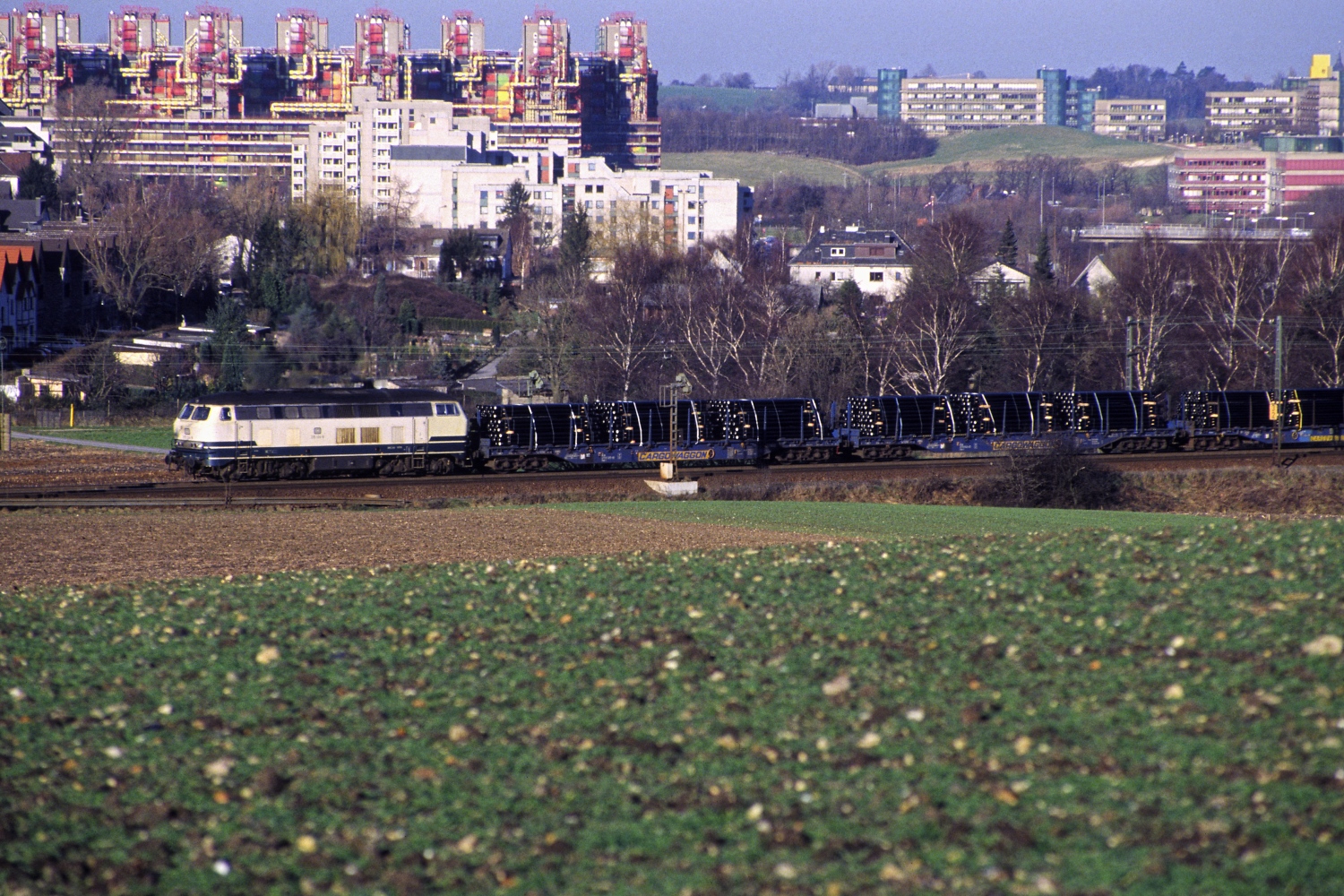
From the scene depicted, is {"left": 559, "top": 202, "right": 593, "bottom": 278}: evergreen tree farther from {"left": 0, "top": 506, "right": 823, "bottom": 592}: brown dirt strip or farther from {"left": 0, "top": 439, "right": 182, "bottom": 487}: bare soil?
{"left": 0, "top": 506, "right": 823, "bottom": 592}: brown dirt strip

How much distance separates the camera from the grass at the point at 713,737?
9422 millimetres

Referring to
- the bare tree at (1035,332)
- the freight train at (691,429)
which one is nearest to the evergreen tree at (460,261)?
the bare tree at (1035,332)

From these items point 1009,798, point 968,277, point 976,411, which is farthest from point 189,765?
point 968,277

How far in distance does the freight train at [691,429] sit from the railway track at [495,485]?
972 mm

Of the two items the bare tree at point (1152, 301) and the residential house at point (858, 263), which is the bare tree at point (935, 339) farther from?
the residential house at point (858, 263)

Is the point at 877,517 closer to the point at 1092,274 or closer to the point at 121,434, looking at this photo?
the point at 121,434

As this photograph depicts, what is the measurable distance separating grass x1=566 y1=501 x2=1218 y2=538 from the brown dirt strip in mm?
1744

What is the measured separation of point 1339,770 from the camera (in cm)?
980

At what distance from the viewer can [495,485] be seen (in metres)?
44.2

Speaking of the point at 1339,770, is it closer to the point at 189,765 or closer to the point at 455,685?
the point at 455,685

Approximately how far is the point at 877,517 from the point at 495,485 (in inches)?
568

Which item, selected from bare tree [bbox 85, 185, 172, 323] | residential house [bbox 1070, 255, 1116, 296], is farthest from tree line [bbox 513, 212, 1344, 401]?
residential house [bbox 1070, 255, 1116, 296]

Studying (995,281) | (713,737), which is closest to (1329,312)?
(995,281)

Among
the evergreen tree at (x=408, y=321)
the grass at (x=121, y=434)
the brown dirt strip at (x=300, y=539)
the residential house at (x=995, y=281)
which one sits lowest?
the brown dirt strip at (x=300, y=539)
